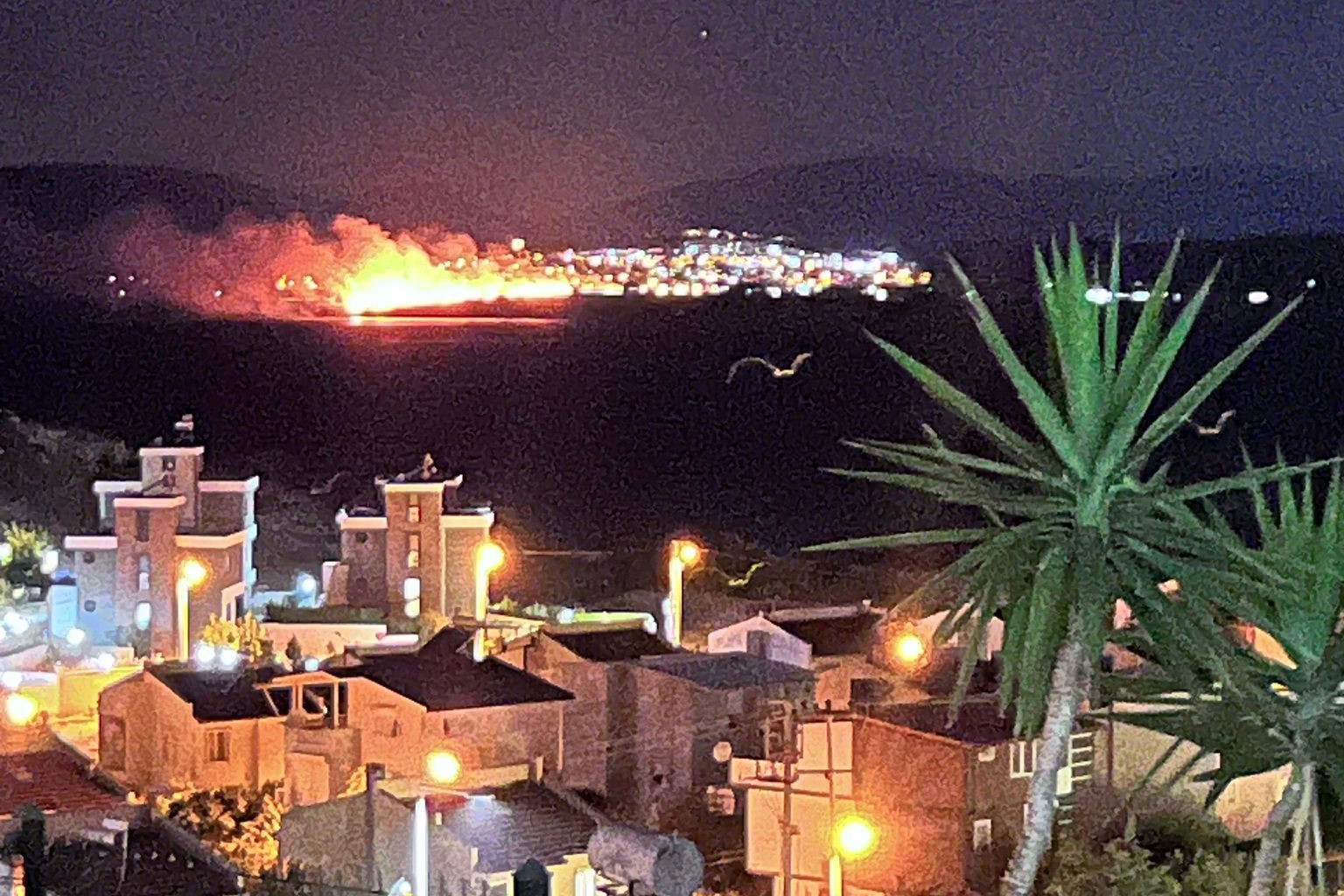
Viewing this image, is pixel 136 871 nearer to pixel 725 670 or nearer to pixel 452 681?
pixel 452 681

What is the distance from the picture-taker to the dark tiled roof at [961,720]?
6.36 m

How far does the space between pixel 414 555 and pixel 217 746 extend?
3.91 metres

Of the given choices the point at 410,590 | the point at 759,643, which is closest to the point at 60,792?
the point at 759,643

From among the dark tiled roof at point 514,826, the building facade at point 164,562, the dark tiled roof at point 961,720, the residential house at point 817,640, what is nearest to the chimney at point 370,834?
the dark tiled roof at point 514,826

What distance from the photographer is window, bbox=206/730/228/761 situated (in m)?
8.09

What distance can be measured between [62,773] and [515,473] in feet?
67.3

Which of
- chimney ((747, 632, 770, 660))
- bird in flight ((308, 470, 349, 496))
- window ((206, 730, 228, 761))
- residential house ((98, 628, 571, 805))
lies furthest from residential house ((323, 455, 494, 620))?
bird in flight ((308, 470, 349, 496))

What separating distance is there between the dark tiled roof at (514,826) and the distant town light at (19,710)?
11.8 ft

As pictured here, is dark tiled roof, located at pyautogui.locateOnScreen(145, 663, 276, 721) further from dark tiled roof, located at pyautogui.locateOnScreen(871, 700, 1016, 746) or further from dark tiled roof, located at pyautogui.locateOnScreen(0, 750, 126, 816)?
dark tiled roof, located at pyautogui.locateOnScreen(871, 700, 1016, 746)

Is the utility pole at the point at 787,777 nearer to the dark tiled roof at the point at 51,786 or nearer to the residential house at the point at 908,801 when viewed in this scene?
the residential house at the point at 908,801

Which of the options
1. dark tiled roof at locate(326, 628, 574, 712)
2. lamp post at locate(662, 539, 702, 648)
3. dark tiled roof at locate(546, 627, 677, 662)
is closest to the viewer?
dark tiled roof at locate(326, 628, 574, 712)

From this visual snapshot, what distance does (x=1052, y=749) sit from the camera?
2938 mm

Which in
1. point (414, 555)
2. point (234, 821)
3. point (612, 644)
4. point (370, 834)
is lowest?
point (234, 821)

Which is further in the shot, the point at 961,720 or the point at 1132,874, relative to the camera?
the point at 961,720
